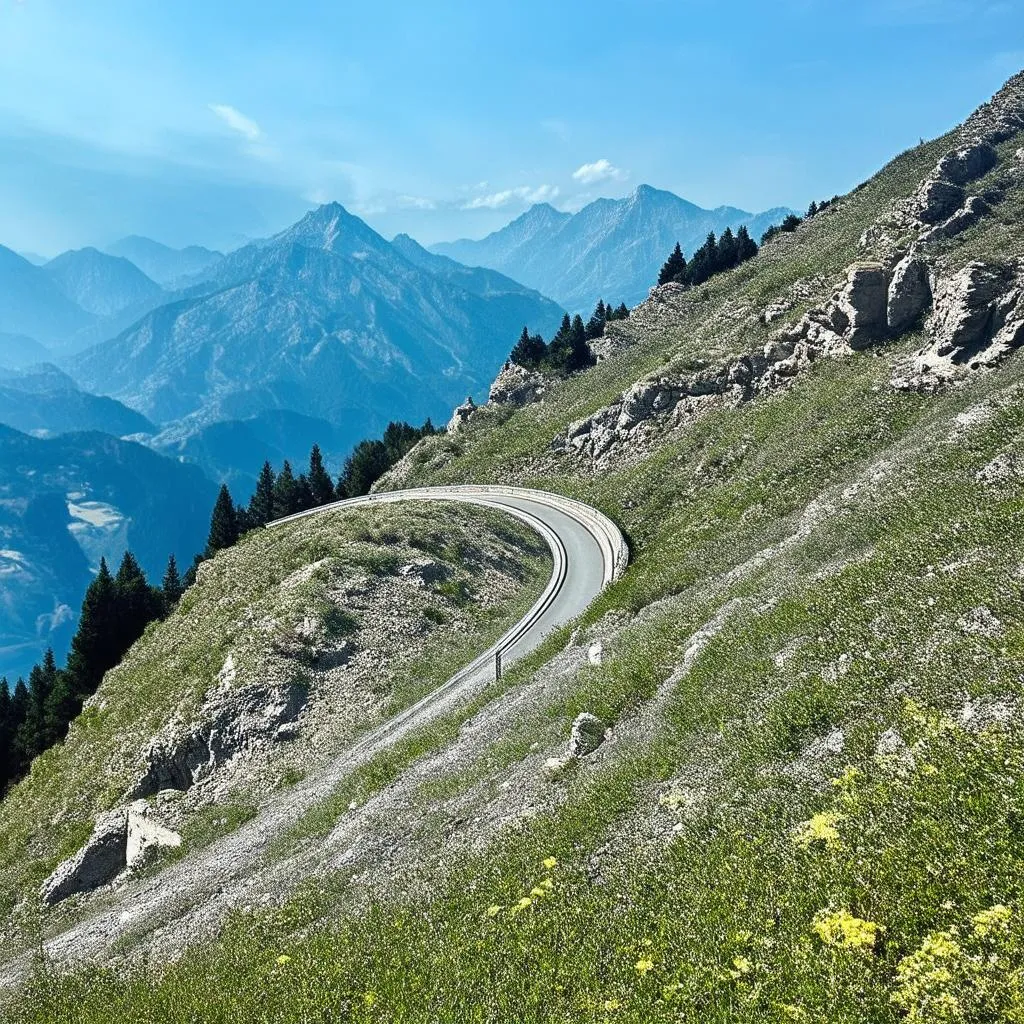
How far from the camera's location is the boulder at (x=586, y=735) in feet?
50.6

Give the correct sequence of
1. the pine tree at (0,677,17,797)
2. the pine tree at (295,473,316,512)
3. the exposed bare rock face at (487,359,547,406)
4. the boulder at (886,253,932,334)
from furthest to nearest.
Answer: the pine tree at (295,473,316,512) < the exposed bare rock face at (487,359,547,406) < the pine tree at (0,677,17,797) < the boulder at (886,253,932,334)

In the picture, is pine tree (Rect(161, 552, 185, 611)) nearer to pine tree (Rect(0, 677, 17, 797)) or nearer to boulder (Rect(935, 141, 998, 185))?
pine tree (Rect(0, 677, 17, 797))

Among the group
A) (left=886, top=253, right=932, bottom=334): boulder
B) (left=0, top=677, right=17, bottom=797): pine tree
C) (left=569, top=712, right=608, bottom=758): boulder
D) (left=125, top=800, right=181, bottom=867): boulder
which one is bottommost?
(left=0, top=677, right=17, bottom=797): pine tree

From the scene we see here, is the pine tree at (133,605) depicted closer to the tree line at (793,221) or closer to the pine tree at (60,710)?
the pine tree at (60,710)

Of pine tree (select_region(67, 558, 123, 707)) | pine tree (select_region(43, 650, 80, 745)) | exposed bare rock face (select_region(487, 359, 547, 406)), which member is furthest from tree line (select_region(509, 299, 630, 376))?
pine tree (select_region(43, 650, 80, 745))

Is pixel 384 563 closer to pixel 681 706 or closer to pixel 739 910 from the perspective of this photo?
pixel 681 706

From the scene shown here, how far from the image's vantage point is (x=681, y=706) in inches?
570

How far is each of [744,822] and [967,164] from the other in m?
69.8

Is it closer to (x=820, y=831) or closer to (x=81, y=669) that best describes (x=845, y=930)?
(x=820, y=831)

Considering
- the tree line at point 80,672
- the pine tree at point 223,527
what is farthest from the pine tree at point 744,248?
the tree line at point 80,672

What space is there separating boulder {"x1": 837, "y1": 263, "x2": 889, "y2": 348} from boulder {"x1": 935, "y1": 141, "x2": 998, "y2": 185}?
2270 centimetres

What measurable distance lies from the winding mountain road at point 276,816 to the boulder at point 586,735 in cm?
849

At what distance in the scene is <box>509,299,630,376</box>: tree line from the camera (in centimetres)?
8694

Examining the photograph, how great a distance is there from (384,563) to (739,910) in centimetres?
3511
